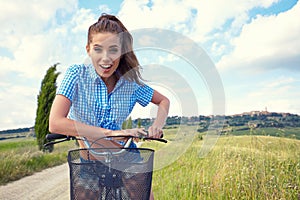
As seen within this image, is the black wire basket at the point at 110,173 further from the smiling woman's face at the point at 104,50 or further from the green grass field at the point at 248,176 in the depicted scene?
the green grass field at the point at 248,176

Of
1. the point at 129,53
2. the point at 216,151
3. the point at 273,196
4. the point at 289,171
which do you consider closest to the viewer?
the point at 129,53

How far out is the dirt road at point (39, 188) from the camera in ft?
23.2

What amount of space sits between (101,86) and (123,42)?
0.31 metres

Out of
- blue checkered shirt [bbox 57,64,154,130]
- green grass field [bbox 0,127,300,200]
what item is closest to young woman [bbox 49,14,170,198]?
blue checkered shirt [bbox 57,64,154,130]

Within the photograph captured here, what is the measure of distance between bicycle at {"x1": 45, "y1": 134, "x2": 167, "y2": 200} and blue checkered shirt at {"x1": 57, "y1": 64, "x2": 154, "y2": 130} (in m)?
0.23

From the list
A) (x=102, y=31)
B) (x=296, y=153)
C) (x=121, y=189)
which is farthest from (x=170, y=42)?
(x=296, y=153)

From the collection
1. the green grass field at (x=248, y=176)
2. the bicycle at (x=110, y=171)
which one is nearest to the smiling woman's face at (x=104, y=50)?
the bicycle at (x=110, y=171)

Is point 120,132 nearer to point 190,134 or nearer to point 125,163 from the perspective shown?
point 125,163

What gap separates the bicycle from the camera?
2.04 m

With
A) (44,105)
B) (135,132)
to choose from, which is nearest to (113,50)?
(135,132)

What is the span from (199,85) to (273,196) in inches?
124

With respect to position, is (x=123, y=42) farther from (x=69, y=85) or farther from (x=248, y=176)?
(x=248, y=176)

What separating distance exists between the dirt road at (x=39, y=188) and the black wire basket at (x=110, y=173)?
5.19m

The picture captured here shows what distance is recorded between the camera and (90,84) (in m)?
2.36
